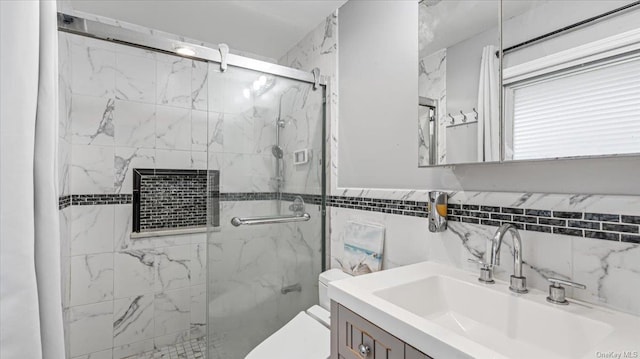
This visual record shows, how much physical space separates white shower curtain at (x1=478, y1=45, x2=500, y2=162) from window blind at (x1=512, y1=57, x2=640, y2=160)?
6cm

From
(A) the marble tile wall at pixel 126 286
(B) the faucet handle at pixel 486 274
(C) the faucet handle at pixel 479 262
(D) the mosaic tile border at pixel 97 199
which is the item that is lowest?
(A) the marble tile wall at pixel 126 286

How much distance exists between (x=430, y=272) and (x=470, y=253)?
7.1 inches

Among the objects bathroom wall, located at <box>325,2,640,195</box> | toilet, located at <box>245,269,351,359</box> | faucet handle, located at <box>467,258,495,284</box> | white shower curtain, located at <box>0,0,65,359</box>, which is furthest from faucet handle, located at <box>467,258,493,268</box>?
white shower curtain, located at <box>0,0,65,359</box>

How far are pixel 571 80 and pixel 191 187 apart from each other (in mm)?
2362

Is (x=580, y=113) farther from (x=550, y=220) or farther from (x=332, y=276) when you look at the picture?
(x=332, y=276)

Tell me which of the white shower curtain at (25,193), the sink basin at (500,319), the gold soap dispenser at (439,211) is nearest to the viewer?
the white shower curtain at (25,193)

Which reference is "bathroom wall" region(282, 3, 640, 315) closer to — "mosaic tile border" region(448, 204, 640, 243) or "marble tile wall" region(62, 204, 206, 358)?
"mosaic tile border" region(448, 204, 640, 243)

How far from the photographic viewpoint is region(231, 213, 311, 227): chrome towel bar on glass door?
174 centimetres

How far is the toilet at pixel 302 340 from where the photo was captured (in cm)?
136

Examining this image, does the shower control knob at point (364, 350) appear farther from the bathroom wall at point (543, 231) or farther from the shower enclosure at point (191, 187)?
the shower enclosure at point (191, 187)

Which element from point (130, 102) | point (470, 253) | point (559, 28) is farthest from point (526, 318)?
point (130, 102)

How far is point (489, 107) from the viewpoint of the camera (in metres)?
1.13

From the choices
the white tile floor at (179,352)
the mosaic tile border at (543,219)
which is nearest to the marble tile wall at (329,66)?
the mosaic tile border at (543,219)

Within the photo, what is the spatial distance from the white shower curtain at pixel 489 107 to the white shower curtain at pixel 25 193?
135 centimetres
